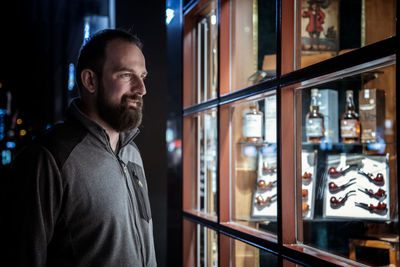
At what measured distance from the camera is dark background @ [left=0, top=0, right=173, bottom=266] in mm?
1938

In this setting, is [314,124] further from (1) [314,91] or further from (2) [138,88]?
(2) [138,88]

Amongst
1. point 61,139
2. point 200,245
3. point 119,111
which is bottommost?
point 200,245

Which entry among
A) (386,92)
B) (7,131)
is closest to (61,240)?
(386,92)

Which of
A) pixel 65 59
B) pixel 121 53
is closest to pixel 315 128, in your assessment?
pixel 121 53

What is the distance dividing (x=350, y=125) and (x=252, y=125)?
49 cm

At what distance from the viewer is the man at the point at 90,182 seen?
51.5 inches

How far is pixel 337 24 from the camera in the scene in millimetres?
2449

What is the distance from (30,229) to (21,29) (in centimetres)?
653

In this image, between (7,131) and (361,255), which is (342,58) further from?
(7,131)

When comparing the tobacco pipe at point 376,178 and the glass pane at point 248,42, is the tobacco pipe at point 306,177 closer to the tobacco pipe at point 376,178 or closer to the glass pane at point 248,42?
the tobacco pipe at point 376,178

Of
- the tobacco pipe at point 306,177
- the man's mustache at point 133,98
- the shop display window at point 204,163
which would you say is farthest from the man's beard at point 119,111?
the shop display window at point 204,163

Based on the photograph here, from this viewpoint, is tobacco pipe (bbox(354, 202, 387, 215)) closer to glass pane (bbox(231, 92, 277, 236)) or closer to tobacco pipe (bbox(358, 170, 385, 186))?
tobacco pipe (bbox(358, 170, 385, 186))

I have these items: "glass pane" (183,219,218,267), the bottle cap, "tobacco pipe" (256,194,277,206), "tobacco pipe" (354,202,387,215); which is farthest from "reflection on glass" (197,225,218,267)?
the bottle cap

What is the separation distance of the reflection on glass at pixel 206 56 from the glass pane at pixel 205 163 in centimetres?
16
